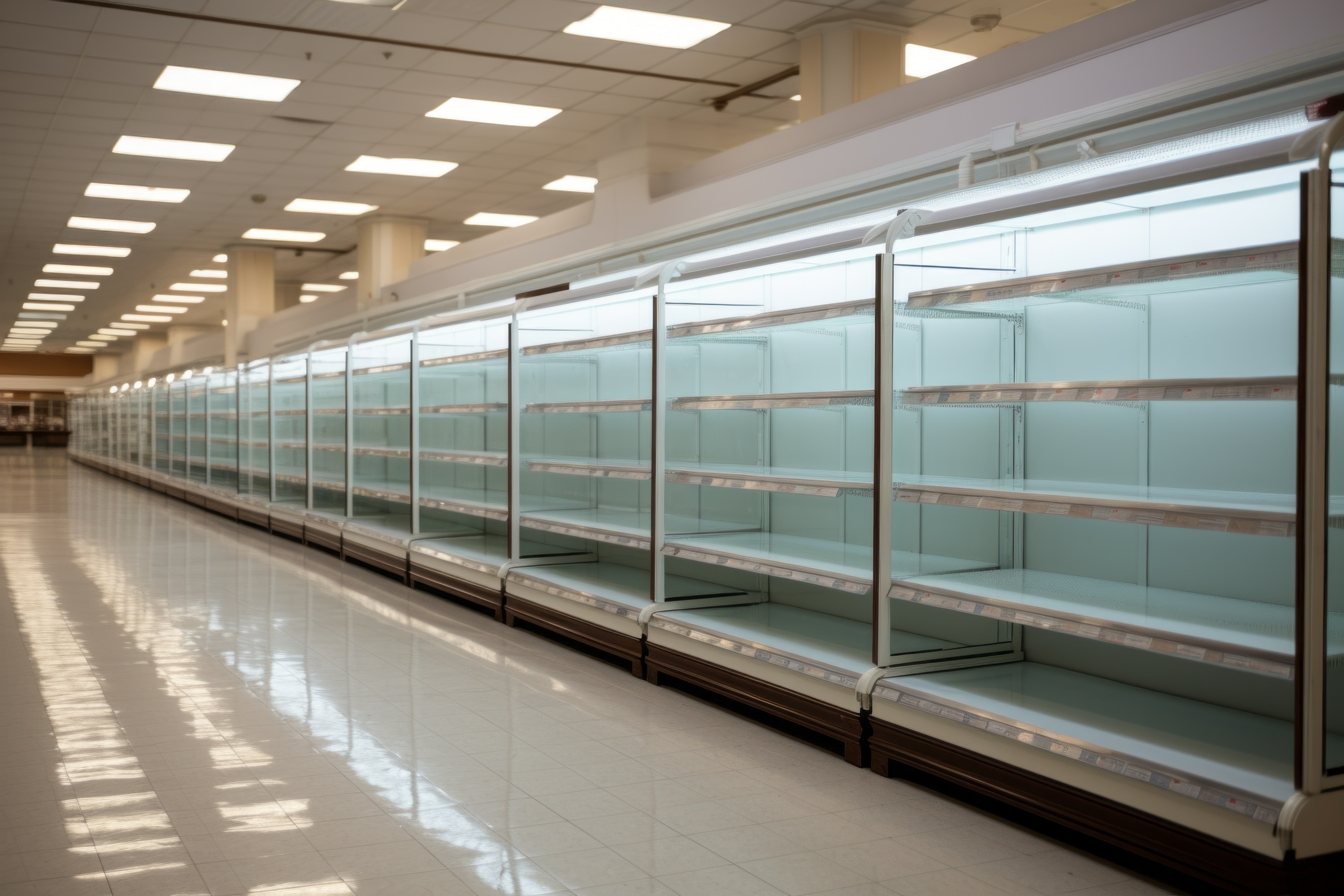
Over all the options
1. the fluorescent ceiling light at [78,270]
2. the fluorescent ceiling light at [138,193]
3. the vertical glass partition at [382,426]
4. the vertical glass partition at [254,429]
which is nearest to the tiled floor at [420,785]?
the vertical glass partition at [382,426]

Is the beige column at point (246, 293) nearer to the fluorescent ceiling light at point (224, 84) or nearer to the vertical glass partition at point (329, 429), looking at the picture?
the vertical glass partition at point (329, 429)

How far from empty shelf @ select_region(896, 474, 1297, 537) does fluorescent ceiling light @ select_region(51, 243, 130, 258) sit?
48.9 ft

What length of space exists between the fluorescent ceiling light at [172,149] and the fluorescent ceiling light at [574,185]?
326 cm

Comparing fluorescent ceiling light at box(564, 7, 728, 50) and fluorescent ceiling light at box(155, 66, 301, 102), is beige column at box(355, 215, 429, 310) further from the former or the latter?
Answer: fluorescent ceiling light at box(564, 7, 728, 50)

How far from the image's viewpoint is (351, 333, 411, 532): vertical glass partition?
29.8 feet

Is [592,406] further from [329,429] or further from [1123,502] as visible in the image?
[329,429]

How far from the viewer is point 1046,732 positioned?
3.17m

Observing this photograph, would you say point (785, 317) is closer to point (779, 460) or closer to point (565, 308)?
point (779, 460)

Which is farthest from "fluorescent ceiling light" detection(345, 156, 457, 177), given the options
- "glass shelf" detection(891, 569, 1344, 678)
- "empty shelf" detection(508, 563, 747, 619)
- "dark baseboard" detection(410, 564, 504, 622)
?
"glass shelf" detection(891, 569, 1344, 678)

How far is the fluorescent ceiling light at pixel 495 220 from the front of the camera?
44.6ft

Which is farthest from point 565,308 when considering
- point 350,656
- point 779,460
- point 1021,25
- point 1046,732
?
point 1046,732

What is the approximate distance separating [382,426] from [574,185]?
3722 millimetres

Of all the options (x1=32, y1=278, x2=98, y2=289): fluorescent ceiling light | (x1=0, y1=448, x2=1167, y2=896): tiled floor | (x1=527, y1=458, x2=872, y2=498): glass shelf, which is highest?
(x1=32, y1=278, x2=98, y2=289): fluorescent ceiling light

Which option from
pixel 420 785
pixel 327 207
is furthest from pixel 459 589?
pixel 327 207
